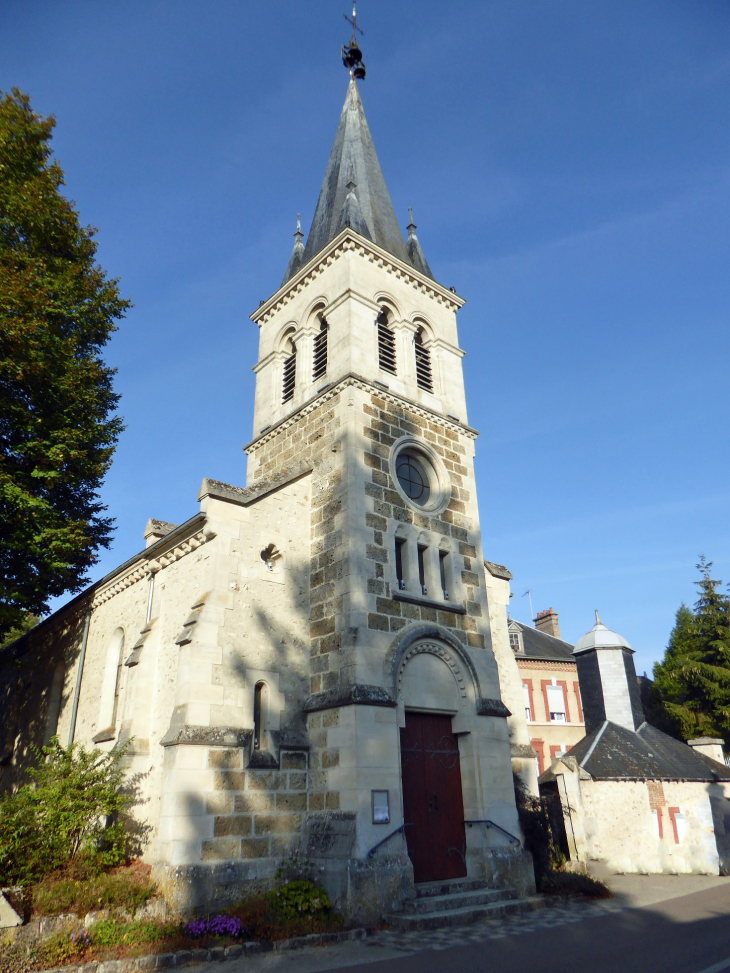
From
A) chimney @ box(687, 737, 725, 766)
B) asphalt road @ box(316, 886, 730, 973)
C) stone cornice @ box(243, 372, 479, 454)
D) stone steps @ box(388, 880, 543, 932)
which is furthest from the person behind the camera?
chimney @ box(687, 737, 725, 766)

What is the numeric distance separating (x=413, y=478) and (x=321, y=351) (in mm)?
3952

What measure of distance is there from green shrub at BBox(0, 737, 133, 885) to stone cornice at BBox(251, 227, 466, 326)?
1168cm

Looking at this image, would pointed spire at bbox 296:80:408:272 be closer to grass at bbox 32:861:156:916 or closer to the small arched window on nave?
the small arched window on nave

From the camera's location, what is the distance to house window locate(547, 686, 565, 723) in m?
30.7

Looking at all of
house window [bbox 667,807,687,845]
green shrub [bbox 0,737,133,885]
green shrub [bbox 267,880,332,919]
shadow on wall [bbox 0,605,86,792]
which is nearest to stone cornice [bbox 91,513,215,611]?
shadow on wall [bbox 0,605,86,792]

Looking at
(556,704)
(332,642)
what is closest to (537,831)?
(332,642)

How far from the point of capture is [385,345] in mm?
15680

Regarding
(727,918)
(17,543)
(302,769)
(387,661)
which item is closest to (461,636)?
(387,661)

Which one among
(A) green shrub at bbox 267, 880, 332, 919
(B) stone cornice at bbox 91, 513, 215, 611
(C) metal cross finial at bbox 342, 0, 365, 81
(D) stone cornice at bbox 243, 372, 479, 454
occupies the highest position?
(C) metal cross finial at bbox 342, 0, 365, 81

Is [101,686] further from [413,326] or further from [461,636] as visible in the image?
[413,326]

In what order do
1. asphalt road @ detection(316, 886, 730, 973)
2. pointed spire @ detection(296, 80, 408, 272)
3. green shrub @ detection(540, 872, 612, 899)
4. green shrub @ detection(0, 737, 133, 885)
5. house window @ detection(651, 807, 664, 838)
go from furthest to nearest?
1. house window @ detection(651, 807, 664, 838)
2. pointed spire @ detection(296, 80, 408, 272)
3. green shrub @ detection(540, 872, 612, 899)
4. green shrub @ detection(0, 737, 133, 885)
5. asphalt road @ detection(316, 886, 730, 973)

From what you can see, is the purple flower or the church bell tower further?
the church bell tower

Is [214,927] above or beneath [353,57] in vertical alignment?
beneath

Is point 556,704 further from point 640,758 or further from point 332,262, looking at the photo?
point 332,262
